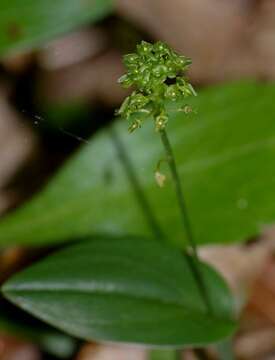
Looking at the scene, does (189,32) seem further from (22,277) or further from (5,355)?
(22,277)

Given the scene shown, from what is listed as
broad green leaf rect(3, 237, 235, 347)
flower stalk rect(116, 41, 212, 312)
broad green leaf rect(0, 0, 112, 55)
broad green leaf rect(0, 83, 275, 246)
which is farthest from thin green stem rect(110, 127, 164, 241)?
flower stalk rect(116, 41, 212, 312)

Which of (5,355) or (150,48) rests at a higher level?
(150,48)

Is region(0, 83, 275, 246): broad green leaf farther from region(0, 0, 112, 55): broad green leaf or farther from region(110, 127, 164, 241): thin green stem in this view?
region(0, 0, 112, 55): broad green leaf

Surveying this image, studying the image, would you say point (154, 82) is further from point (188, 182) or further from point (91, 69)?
point (91, 69)

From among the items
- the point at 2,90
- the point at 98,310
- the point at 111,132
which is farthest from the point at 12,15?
the point at 98,310

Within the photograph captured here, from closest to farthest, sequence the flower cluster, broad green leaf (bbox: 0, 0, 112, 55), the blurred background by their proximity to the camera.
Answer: the flower cluster → broad green leaf (bbox: 0, 0, 112, 55) → the blurred background

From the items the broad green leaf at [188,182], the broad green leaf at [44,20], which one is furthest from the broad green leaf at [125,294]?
the broad green leaf at [44,20]

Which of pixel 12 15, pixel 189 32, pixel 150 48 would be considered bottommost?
pixel 189 32
